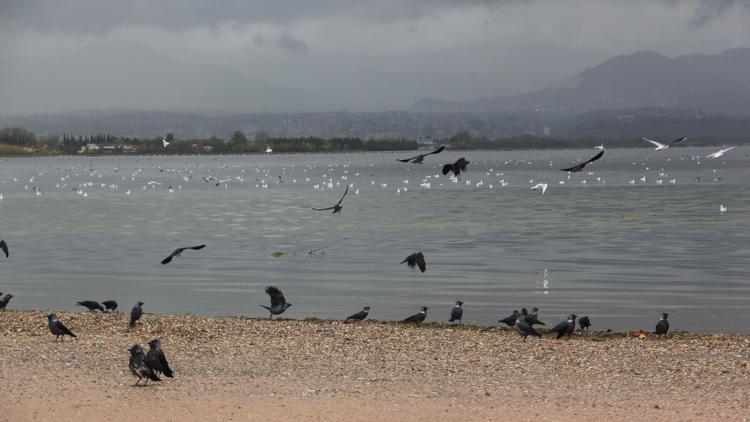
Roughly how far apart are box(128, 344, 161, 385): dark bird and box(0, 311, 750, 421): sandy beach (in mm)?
146

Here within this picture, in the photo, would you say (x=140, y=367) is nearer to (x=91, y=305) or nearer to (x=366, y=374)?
(x=366, y=374)

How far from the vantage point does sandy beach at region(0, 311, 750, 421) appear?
39.0 ft

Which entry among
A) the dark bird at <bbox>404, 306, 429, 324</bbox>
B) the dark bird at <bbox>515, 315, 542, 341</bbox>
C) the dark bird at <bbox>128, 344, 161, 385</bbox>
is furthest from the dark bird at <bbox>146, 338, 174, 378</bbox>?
the dark bird at <bbox>404, 306, 429, 324</bbox>

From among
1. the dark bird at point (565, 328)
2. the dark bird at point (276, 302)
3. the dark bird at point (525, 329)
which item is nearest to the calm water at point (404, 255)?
the dark bird at point (276, 302)

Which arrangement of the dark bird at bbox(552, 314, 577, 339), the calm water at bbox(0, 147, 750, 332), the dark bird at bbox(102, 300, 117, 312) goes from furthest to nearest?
1. the calm water at bbox(0, 147, 750, 332)
2. the dark bird at bbox(102, 300, 117, 312)
3. the dark bird at bbox(552, 314, 577, 339)

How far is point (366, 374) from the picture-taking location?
14.0 meters

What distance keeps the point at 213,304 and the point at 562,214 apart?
105 feet

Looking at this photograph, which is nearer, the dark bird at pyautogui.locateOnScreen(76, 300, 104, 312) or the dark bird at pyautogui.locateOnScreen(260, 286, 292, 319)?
the dark bird at pyautogui.locateOnScreen(260, 286, 292, 319)

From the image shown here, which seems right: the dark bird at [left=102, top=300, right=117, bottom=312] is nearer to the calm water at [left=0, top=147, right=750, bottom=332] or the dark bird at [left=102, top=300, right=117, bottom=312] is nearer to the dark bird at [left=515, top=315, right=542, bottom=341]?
the calm water at [left=0, top=147, right=750, bottom=332]

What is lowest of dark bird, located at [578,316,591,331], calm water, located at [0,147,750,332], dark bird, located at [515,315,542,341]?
calm water, located at [0,147,750,332]

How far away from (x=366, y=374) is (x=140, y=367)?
276 centimetres

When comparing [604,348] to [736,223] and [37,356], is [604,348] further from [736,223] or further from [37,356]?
[736,223]

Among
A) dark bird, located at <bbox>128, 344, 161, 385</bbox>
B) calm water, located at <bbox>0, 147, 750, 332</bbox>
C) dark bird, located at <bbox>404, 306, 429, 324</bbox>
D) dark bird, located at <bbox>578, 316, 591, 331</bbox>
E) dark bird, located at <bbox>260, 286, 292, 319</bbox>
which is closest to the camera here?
dark bird, located at <bbox>128, 344, 161, 385</bbox>

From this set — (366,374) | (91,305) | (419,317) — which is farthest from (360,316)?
(366,374)
